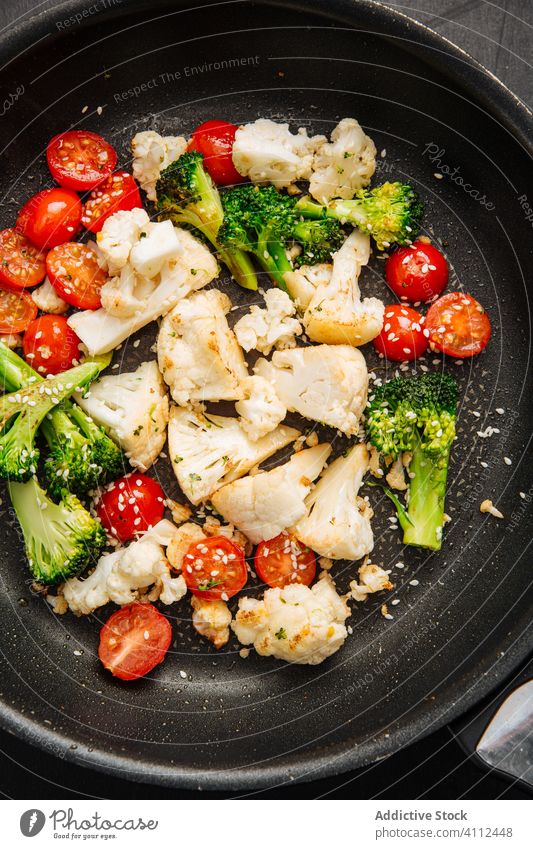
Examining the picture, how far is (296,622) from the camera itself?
10.9 feet

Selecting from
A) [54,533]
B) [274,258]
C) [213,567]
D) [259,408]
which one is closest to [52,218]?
[274,258]

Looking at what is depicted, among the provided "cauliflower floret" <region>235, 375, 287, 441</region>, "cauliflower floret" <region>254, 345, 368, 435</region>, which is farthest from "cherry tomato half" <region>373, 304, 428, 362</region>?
"cauliflower floret" <region>235, 375, 287, 441</region>

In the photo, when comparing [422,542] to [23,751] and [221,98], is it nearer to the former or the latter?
[23,751]

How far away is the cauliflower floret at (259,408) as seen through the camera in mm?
3350

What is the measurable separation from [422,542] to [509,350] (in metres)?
1.01

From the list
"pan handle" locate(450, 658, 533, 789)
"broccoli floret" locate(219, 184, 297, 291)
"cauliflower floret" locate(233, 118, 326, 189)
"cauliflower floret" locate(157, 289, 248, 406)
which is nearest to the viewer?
"pan handle" locate(450, 658, 533, 789)

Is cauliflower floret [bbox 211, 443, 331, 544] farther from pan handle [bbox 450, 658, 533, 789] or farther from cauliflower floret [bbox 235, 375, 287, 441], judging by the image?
pan handle [bbox 450, 658, 533, 789]

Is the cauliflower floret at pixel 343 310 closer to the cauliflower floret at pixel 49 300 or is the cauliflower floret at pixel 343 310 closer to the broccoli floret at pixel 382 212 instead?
the broccoli floret at pixel 382 212

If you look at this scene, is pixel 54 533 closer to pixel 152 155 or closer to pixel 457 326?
pixel 152 155

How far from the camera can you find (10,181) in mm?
3697

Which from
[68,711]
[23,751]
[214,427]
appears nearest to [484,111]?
[214,427]

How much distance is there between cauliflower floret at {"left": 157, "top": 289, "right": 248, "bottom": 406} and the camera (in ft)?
10.8

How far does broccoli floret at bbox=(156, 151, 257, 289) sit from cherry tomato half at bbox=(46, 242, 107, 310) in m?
0.41

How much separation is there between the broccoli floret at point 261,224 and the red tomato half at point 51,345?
82cm
